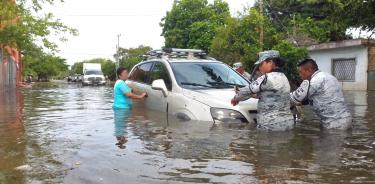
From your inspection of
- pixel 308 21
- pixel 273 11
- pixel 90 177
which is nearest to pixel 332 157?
pixel 90 177

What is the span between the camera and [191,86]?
7.91 m

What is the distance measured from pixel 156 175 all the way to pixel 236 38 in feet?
78.7

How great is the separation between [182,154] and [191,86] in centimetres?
255

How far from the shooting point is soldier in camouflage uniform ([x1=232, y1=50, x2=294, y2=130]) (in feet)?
20.9

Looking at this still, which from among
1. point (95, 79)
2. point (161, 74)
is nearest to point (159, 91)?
point (161, 74)

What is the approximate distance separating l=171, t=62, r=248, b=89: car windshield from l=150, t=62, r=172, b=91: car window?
0.57 feet

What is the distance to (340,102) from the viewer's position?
682cm

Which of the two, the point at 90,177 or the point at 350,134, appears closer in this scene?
the point at 90,177

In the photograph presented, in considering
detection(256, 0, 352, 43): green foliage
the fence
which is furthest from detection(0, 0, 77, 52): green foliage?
detection(256, 0, 352, 43): green foliage

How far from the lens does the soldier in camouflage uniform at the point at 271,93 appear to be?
6.36 meters

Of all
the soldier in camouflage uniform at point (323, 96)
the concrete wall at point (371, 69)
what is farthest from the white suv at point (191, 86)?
the concrete wall at point (371, 69)

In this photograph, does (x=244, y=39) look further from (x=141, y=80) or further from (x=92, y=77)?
(x=92, y=77)

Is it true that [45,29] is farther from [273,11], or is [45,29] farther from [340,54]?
[273,11]

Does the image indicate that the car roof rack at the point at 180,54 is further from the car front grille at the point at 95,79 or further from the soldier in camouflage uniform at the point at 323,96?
the car front grille at the point at 95,79
